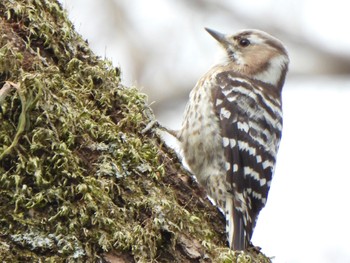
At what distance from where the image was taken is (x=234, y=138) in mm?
4523

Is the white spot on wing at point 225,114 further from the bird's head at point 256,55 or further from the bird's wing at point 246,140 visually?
the bird's head at point 256,55

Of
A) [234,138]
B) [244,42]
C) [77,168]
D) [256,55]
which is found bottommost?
[77,168]

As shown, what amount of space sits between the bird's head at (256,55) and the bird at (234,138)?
0.26 feet

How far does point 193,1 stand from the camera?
335 inches

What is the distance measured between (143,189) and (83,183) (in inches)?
13.3

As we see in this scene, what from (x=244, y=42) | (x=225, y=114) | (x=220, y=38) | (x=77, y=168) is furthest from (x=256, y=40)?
(x=77, y=168)

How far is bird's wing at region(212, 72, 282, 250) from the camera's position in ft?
14.3

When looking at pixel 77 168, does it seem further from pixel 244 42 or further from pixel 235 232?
pixel 244 42

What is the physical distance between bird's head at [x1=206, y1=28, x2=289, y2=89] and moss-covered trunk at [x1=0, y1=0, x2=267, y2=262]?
2310 millimetres

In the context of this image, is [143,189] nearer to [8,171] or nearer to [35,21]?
[8,171]

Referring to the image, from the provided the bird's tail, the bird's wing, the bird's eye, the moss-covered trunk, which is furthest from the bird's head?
the moss-covered trunk

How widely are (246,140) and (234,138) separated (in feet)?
0.31

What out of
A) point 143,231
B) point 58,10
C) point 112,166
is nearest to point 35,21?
point 58,10

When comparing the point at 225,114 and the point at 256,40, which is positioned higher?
the point at 256,40
